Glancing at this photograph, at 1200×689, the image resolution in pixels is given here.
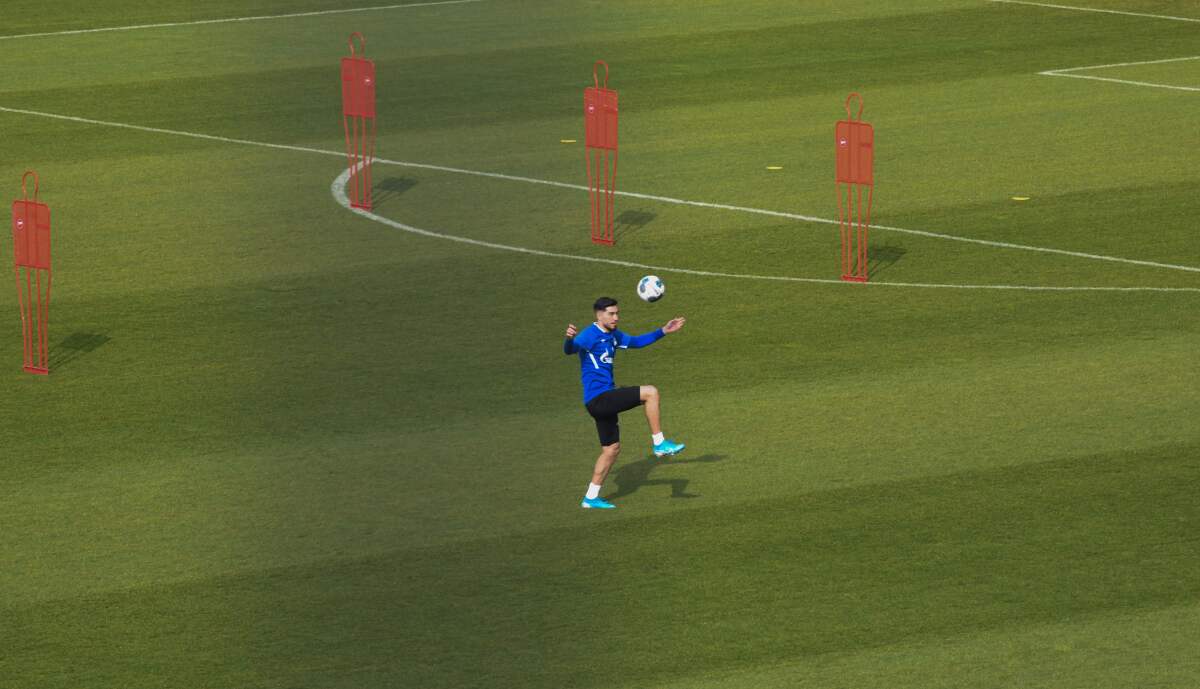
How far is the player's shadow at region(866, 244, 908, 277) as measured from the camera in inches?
968

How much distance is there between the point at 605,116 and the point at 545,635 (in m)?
12.4

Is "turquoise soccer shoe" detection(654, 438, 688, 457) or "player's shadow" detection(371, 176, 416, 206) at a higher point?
"player's shadow" detection(371, 176, 416, 206)

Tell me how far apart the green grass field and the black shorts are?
63 centimetres

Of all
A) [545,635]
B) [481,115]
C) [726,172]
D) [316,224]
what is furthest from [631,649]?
[481,115]

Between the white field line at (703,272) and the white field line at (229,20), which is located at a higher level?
the white field line at (229,20)

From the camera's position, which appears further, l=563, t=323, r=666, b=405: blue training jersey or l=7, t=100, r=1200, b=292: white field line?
l=7, t=100, r=1200, b=292: white field line

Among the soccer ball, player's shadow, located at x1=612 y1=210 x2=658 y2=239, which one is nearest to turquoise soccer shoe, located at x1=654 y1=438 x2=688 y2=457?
the soccer ball

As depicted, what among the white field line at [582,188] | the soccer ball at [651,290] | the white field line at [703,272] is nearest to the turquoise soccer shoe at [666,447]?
the soccer ball at [651,290]

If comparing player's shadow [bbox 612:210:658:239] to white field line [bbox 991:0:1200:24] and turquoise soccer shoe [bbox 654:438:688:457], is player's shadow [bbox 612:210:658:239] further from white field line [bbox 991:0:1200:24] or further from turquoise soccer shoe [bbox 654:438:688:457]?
white field line [bbox 991:0:1200:24]

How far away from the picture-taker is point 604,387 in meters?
17.0

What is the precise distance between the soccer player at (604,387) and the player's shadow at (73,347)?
6812 mm

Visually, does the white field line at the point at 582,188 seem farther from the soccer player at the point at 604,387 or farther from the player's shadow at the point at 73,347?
the player's shadow at the point at 73,347

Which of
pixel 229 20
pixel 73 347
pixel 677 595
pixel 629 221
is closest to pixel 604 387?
pixel 677 595

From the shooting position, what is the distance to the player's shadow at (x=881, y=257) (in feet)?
80.6
